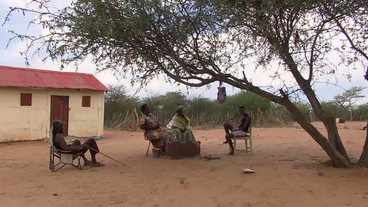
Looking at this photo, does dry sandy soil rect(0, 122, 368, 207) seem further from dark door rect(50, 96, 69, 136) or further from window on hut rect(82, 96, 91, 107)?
window on hut rect(82, 96, 91, 107)

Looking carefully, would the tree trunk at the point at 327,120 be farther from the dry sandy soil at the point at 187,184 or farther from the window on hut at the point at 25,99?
the window on hut at the point at 25,99

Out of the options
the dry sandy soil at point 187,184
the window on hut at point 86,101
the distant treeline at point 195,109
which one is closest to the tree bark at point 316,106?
the dry sandy soil at point 187,184

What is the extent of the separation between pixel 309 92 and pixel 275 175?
189 cm

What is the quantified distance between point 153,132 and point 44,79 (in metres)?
7.86

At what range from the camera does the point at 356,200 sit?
4.16 metres

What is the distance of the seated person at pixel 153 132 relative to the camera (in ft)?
26.2

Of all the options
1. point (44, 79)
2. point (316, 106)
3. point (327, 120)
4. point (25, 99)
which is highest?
point (44, 79)

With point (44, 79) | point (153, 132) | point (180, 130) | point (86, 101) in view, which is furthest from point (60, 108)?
point (180, 130)

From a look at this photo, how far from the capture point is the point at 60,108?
13648 millimetres

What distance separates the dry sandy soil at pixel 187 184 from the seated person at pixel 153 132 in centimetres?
64

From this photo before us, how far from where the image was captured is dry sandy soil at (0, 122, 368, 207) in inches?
169

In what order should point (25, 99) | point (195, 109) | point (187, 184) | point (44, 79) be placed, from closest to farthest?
point (187, 184), point (25, 99), point (44, 79), point (195, 109)

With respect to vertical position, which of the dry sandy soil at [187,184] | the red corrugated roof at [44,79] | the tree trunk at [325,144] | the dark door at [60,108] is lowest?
the dry sandy soil at [187,184]

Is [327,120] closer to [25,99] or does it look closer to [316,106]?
[316,106]
